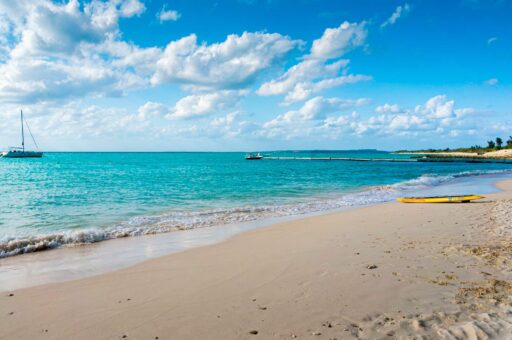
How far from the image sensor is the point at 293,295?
226 inches

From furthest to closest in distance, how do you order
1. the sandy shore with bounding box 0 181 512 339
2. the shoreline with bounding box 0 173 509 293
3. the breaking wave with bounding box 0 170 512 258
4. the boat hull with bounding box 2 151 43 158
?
the boat hull with bounding box 2 151 43 158, the breaking wave with bounding box 0 170 512 258, the shoreline with bounding box 0 173 509 293, the sandy shore with bounding box 0 181 512 339

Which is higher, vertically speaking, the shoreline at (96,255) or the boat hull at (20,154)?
the boat hull at (20,154)

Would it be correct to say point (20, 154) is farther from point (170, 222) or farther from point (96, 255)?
point (96, 255)

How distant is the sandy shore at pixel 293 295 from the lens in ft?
15.1

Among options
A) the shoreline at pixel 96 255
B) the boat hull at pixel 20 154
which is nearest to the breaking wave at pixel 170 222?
the shoreline at pixel 96 255

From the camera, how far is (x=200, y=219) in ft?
49.6

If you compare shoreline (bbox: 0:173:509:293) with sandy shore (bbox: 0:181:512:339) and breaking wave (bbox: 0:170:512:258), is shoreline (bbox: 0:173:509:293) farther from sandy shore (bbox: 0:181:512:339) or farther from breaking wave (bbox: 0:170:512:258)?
sandy shore (bbox: 0:181:512:339)

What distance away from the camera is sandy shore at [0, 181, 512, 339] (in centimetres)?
459

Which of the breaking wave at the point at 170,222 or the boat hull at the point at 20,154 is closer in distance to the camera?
the breaking wave at the point at 170,222

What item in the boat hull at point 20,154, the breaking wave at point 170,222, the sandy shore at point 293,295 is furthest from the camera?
the boat hull at point 20,154

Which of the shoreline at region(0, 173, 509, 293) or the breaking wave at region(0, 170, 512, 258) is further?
the breaking wave at region(0, 170, 512, 258)

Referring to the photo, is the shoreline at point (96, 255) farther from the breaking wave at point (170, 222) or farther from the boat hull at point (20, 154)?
the boat hull at point (20, 154)

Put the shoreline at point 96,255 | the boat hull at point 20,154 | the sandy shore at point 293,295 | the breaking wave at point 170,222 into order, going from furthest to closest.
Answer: the boat hull at point 20,154
the breaking wave at point 170,222
the shoreline at point 96,255
the sandy shore at point 293,295

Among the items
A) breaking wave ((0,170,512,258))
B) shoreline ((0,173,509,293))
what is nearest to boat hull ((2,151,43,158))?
breaking wave ((0,170,512,258))
